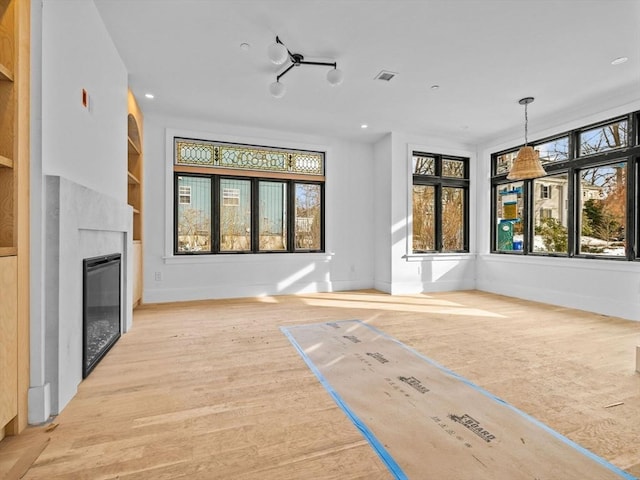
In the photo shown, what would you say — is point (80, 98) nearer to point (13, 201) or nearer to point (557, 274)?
point (13, 201)

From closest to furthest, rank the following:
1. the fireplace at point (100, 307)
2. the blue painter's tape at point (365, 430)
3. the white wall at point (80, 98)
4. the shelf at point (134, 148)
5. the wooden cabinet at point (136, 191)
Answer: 1. the blue painter's tape at point (365, 430)
2. the white wall at point (80, 98)
3. the fireplace at point (100, 307)
4. the shelf at point (134, 148)
5. the wooden cabinet at point (136, 191)

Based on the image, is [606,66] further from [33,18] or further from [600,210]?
[33,18]

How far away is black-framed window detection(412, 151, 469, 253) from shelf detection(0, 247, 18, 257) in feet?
17.8

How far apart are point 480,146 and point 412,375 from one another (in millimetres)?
5280

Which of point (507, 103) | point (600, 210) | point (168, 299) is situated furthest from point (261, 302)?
point (600, 210)

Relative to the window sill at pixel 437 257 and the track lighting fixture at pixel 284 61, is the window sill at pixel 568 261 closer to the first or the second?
the window sill at pixel 437 257

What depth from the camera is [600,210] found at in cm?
446

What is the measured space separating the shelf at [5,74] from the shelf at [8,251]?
0.82 m

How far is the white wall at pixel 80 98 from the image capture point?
1.88m

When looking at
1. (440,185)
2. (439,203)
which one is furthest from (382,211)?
(440,185)

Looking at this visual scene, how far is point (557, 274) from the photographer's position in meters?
4.88

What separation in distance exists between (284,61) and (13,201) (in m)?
2.39

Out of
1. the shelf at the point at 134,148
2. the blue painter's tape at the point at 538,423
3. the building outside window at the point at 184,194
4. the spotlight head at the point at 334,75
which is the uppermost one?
the spotlight head at the point at 334,75

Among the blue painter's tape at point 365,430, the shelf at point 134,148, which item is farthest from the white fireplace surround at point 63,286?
the shelf at point 134,148
